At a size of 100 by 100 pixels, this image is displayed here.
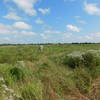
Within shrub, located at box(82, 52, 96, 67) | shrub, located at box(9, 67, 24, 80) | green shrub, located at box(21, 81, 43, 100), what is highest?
shrub, located at box(82, 52, 96, 67)

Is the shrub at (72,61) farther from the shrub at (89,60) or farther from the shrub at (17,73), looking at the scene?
the shrub at (17,73)

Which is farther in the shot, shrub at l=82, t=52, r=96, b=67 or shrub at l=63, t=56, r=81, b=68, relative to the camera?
shrub at l=63, t=56, r=81, b=68

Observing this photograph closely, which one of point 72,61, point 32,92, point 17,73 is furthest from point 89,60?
point 32,92

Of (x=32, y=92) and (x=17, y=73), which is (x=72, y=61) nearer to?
(x=17, y=73)

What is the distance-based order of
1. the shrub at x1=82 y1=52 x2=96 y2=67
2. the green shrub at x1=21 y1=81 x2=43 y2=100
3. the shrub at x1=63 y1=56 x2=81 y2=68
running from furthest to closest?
1. the shrub at x1=63 y1=56 x2=81 y2=68
2. the shrub at x1=82 y1=52 x2=96 y2=67
3. the green shrub at x1=21 y1=81 x2=43 y2=100

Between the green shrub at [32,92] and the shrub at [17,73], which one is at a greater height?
the shrub at [17,73]

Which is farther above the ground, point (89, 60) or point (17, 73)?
point (89, 60)

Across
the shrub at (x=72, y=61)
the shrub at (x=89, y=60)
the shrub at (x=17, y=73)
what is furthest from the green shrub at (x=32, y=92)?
the shrub at (x=72, y=61)

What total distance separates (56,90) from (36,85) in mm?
658

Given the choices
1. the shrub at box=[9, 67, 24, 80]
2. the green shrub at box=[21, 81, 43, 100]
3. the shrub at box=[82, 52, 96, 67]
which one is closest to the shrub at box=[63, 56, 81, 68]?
the shrub at box=[82, 52, 96, 67]

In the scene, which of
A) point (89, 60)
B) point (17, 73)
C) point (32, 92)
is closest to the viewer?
point (32, 92)

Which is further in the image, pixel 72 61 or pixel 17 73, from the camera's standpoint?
pixel 72 61

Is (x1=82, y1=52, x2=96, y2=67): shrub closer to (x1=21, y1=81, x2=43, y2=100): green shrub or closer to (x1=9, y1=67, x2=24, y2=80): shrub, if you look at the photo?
(x1=9, y1=67, x2=24, y2=80): shrub

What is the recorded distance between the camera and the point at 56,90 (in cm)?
465
